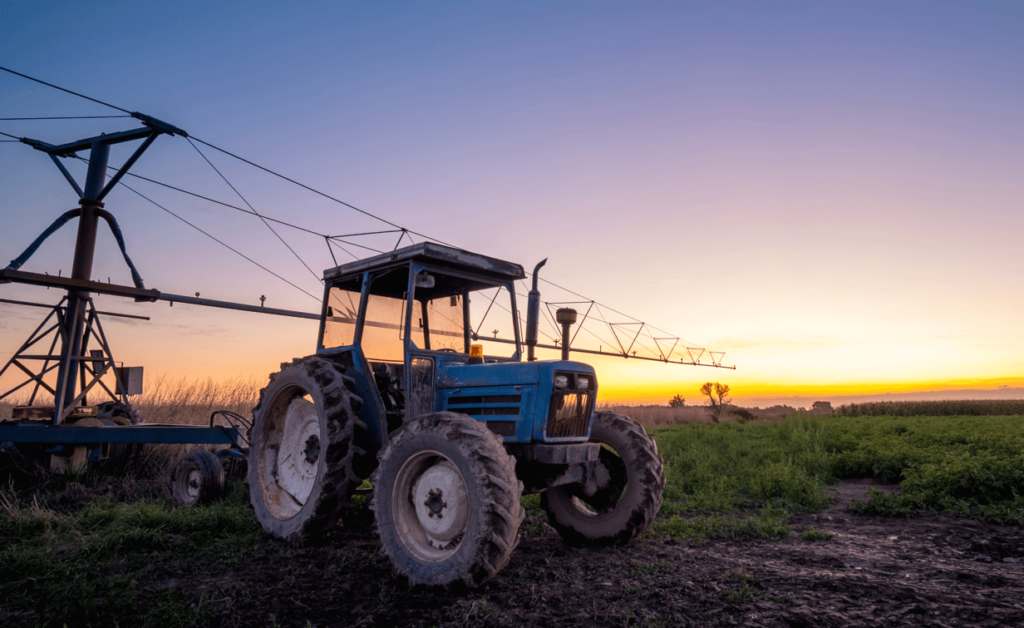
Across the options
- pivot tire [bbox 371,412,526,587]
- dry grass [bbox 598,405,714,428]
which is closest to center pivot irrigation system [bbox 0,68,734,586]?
pivot tire [bbox 371,412,526,587]

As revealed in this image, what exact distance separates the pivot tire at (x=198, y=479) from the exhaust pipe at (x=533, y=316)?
4874mm

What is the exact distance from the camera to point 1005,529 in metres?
6.80

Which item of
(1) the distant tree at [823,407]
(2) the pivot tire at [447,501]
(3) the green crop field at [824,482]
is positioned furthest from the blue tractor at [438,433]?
(1) the distant tree at [823,407]

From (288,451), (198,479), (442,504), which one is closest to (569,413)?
(442,504)

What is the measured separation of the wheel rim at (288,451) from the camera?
20.6 feet

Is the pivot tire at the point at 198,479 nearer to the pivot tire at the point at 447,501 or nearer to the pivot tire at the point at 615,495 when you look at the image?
the pivot tire at the point at 447,501

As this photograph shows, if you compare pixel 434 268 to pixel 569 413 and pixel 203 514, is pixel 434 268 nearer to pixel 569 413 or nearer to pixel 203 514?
pixel 569 413

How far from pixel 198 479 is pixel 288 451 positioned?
6.92 feet

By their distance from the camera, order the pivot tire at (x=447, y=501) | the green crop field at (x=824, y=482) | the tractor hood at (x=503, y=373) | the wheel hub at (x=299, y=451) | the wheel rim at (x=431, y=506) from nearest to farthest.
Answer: the pivot tire at (x=447, y=501)
the wheel rim at (x=431, y=506)
the tractor hood at (x=503, y=373)
the wheel hub at (x=299, y=451)
the green crop field at (x=824, y=482)

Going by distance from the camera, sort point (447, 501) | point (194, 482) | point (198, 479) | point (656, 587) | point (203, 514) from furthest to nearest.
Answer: point (194, 482), point (198, 479), point (203, 514), point (447, 501), point (656, 587)

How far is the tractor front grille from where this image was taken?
16.9 feet

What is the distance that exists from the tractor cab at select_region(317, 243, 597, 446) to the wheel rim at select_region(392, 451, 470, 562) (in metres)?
0.69

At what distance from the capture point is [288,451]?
655 centimetres

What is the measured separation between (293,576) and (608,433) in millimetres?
3122
